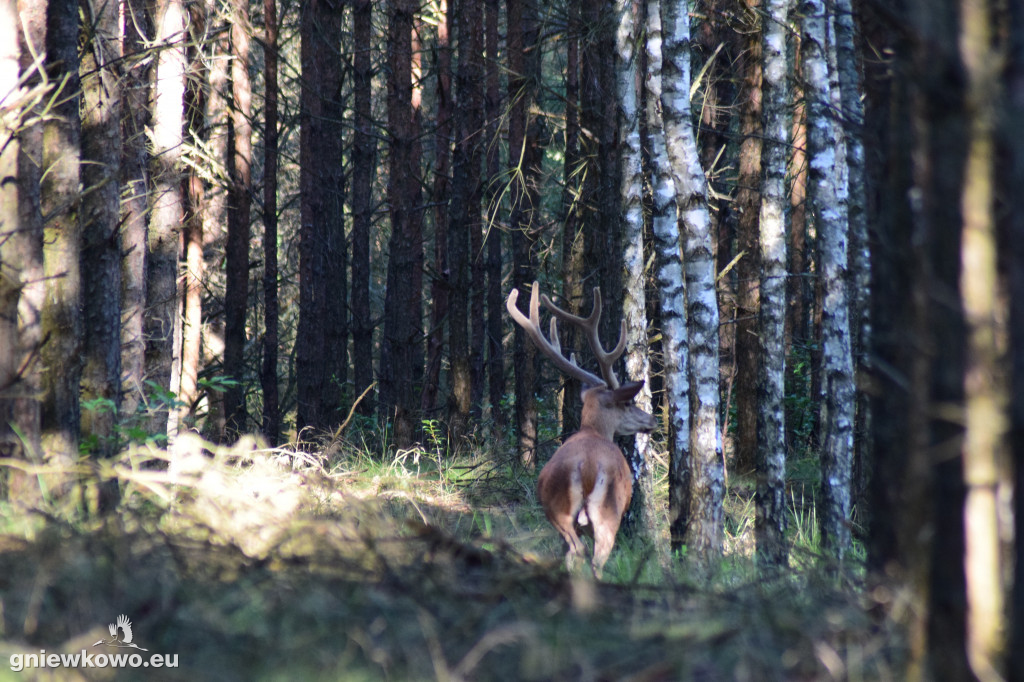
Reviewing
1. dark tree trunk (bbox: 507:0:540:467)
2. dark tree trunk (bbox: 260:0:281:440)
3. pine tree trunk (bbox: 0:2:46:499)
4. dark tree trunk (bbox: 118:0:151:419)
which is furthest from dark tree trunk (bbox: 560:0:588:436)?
pine tree trunk (bbox: 0:2:46:499)

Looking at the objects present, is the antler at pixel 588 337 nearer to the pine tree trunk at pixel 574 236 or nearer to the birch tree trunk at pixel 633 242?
the birch tree trunk at pixel 633 242

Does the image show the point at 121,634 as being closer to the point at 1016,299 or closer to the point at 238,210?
the point at 1016,299

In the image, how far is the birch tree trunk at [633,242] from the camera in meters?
9.58

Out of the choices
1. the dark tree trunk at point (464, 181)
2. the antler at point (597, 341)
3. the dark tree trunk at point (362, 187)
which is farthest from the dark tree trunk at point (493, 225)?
the antler at point (597, 341)

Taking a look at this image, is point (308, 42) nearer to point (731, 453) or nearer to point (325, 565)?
point (731, 453)

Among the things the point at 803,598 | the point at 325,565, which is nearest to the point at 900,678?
the point at 803,598

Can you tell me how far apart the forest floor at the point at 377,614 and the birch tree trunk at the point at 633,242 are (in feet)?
19.7

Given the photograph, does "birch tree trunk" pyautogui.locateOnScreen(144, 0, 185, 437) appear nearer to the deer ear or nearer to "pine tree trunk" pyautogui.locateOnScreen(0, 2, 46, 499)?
"pine tree trunk" pyautogui.locateOnScreen(0, 2, 46, 499)

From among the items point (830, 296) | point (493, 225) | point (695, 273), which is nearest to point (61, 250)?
point (695, 273)

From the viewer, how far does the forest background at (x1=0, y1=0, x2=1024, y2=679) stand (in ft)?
7.20

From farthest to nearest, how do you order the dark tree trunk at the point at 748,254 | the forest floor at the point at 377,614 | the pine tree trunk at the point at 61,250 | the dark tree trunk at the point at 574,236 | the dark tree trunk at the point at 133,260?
the dark tree trunk at the point at 748,254 → the dark tree trunk at the point at 574,236 → the dark tree trunk at the point at 133,260 → the pine tree trunk at the point at 61,250 → the forest floor at the point at 377,614

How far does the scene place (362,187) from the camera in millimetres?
17766

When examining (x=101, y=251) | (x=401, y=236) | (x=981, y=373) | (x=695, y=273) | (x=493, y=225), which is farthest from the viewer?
(x=493, y=225)

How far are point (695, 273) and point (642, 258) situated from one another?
1.50 m
